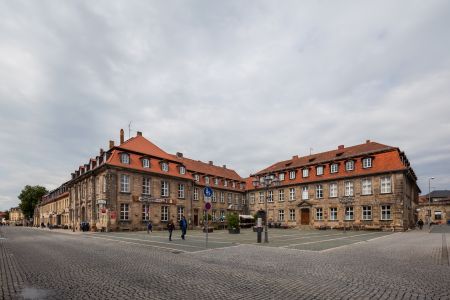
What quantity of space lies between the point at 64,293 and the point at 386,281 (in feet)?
27.6

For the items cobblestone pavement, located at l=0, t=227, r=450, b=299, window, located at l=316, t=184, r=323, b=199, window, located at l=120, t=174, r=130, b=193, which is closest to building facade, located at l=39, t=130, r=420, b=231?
window, located at l=120, t=174, r=130, b=193

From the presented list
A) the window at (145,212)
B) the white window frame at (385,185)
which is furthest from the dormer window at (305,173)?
the window at (145,212)

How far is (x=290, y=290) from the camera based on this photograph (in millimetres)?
7340

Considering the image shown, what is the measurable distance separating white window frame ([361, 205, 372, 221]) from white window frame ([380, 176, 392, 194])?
265cm

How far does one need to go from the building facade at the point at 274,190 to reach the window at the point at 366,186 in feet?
0.42

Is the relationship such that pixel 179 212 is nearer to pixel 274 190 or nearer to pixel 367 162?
pixel 274 190

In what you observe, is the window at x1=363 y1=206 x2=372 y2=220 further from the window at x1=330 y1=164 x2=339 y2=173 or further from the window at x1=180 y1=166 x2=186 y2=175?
the window at x1=180 y1=166 x2=186 y2=175

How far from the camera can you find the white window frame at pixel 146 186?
127 feet

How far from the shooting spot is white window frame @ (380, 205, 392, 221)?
115 feet

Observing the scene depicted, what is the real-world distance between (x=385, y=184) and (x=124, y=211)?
104 feet

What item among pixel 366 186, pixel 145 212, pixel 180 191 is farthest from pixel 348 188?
pixel 145 212

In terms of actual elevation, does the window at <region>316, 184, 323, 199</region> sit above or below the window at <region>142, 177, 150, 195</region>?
below

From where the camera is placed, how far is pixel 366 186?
38.0 m

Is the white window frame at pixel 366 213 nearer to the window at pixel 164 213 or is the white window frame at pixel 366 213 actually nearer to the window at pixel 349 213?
the window at pixel 349 213
